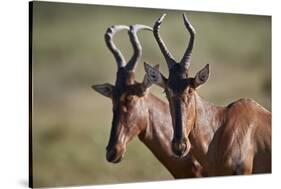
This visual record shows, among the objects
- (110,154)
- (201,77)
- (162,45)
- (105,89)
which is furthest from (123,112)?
(201,77)

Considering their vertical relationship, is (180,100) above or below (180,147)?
above

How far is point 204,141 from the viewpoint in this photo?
4.64 m

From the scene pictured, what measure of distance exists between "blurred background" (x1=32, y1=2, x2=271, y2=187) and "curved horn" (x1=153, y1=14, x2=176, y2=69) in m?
0.03

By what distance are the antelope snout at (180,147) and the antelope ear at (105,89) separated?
0.61 meters

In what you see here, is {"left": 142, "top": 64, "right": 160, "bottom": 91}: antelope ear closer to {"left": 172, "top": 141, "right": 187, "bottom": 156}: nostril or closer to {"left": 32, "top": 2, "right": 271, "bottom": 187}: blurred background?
{"left": 32, "top": 2, "right": 271, "bottom": 187}: blurred background

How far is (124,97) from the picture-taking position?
437 centimetres

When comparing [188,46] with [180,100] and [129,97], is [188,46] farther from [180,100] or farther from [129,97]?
[129,97]

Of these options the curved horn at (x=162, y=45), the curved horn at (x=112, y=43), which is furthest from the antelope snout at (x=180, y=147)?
the curved horn at (x=112, y=43)

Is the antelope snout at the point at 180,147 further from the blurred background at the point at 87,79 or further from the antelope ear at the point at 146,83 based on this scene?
the antelope ear at the point at 146,83

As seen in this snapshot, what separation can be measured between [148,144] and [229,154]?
69 cm

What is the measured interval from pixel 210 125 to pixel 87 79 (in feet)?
3.42
